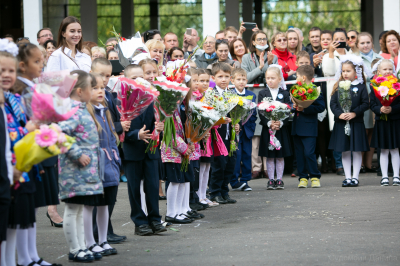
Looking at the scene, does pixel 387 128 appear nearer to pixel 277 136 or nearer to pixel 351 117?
pixel 351 117

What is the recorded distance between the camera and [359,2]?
23188mm

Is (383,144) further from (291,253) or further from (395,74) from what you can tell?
(291,253)

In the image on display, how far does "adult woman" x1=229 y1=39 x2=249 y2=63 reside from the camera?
36.1 ft

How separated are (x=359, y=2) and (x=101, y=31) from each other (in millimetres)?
10650

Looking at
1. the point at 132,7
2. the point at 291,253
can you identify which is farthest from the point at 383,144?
the point at 132,7

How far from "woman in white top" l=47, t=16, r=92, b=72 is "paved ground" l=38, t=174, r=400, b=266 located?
1.89 meters

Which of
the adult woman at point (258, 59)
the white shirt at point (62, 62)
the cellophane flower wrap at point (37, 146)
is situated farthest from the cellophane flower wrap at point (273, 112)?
the cellophane flower wrap at point (37, 146)

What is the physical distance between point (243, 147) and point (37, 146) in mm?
6109

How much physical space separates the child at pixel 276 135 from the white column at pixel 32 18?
7777 millimetres

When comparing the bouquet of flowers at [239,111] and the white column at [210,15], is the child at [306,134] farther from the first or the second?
the white column at [210,15]

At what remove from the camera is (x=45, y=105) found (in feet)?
13.6

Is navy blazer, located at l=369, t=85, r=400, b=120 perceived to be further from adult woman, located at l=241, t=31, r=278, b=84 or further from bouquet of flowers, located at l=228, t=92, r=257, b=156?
bouquet of flowers, located at l=228, t=92, r=257, b=156

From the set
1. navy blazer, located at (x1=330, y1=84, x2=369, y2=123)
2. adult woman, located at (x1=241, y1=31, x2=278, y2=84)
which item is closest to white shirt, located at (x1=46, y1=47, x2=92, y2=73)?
adult woman, located at (x1=241, y1=31, x2=278, y2=84)

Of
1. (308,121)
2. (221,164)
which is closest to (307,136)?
(308,121)
